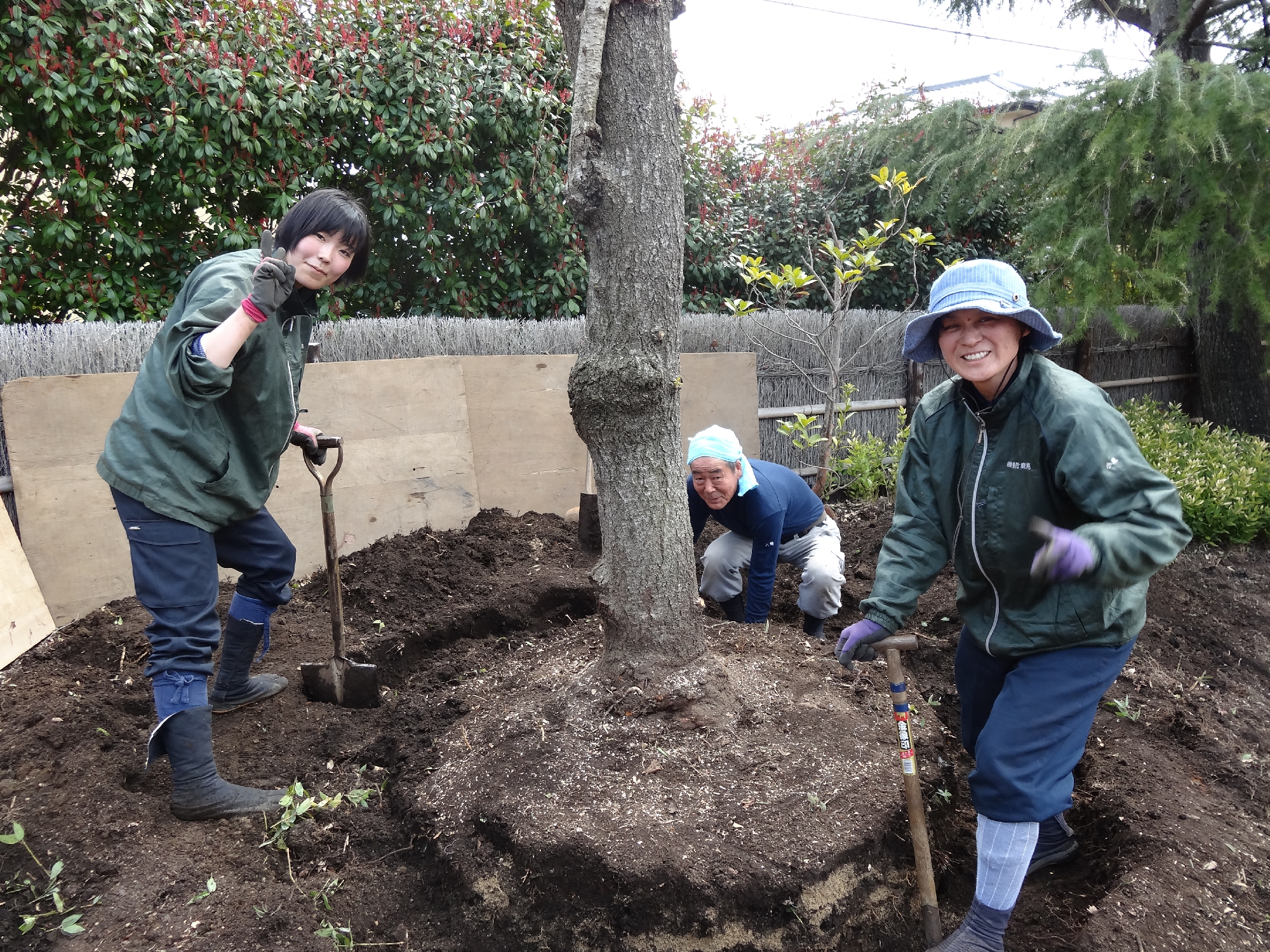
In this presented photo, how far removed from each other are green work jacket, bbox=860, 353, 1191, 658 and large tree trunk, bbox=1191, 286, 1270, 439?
812 cm

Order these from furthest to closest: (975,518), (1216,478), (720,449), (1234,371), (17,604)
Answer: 1. (1234,371)
2. (1216,478)
3. (720,449)
4. (17,604)
5. (975,518)

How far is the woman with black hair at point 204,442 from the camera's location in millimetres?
2430

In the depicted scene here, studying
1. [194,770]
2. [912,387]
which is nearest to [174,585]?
[194,770]

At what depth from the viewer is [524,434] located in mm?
5535

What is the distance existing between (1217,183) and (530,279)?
5.37m

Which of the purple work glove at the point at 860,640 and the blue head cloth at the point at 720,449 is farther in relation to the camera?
the blue head cloth at the point at 720,449

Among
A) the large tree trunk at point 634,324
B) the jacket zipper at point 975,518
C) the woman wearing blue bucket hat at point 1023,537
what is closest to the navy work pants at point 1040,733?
the woman wearing blue bucket hat at point 1023,537

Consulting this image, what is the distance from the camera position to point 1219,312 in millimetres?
9047

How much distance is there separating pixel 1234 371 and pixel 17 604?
10.7 m

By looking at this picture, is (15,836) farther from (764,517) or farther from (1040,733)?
(764,517)

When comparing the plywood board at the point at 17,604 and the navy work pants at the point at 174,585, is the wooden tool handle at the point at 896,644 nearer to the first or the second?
the navy work pants at the point at 174,585

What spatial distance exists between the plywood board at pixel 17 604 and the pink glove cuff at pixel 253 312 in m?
2.17

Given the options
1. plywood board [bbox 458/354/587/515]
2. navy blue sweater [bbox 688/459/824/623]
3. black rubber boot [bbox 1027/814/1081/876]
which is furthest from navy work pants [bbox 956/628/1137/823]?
plywood board [bbox 458/354/587/515]

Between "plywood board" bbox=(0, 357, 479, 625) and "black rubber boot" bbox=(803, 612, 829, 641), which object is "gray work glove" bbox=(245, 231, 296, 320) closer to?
"plywood board" bbox=(0, 357, 479, 625)
